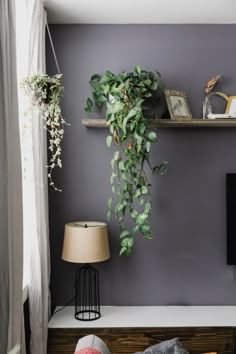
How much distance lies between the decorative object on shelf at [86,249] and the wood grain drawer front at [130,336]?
15cm

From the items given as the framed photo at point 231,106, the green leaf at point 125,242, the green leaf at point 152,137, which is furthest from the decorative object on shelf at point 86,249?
the framed photo at point 231,106

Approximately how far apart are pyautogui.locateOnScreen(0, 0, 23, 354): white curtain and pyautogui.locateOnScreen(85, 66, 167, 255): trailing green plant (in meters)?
0.99

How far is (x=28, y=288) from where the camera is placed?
8.08 ft

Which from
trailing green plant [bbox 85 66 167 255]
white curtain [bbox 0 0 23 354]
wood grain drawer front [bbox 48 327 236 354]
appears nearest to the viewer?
white curtain [bbox 0 0 23 354]

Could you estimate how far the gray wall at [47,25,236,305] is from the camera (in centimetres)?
304

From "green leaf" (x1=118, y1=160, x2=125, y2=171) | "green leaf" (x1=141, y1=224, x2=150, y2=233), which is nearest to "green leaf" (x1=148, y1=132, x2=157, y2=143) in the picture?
"green leaf" (x1=118, y1=160, x2=125, y2=171)

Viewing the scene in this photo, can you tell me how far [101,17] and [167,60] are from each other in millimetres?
556

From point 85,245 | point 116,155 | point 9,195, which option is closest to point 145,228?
point 85,245

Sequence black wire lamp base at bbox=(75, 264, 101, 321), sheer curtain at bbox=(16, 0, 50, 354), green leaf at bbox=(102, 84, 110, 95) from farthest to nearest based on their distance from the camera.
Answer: black wire lamp base at bbox=(75, 264, 101, 321), green leaf at bbox=(102, 84, 110, 95), sheer curtain at bbox=(16, 0, 50, 354)

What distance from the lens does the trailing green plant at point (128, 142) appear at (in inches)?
106

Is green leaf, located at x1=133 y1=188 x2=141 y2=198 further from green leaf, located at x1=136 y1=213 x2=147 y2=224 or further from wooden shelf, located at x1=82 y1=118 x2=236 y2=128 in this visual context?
wooden shelf, located at x1=82 y1=118 x2=236 y2=128

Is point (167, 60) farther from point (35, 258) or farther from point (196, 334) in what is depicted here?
point (196, 334)

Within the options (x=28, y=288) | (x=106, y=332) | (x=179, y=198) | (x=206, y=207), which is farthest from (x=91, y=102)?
(x=106, y=332)

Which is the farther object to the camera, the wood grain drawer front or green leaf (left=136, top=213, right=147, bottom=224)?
green leaf (left=136, top=213, right=147, bottom=224)
